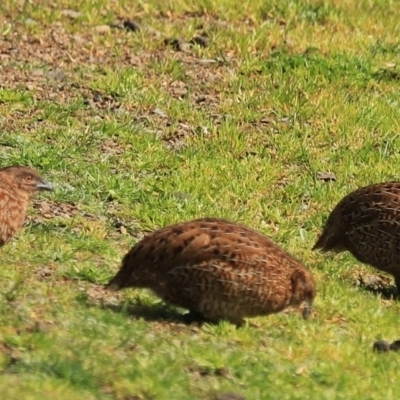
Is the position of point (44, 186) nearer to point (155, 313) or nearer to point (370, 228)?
point (155, 313)

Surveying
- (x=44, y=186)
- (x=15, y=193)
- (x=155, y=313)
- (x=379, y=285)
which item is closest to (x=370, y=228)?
(x=379, y=285)

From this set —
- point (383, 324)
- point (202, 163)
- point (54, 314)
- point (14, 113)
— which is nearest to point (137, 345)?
point (54, 314)

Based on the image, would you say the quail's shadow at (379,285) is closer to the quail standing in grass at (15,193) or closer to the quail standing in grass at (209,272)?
the quail standing in grass at (209,272)

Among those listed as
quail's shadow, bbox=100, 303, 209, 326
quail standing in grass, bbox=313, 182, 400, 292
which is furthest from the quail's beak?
quail standing in grass, bbox=313, 182, 400, 292

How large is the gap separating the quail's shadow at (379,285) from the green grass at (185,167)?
23 centimetres

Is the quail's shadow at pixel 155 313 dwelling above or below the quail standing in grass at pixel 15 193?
below

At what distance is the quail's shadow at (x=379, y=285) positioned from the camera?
10.9m

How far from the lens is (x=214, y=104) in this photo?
47.8 feet

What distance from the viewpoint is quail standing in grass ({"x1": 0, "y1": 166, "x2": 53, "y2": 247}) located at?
33.1 ft

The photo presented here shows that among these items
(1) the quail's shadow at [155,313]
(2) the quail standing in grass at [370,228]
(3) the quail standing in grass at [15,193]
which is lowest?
(1) the quail's shadow at [155,313]

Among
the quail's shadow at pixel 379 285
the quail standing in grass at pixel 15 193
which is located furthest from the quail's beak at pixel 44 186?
the quail's shadow at pixel 379 285

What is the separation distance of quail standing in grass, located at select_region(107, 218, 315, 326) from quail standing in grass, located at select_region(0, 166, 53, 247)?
1.21 metres

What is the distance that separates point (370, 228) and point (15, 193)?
274 centimetres

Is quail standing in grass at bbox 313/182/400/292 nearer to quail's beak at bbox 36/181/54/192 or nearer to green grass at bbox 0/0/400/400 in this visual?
green grass at bbox 0/0/400/400
